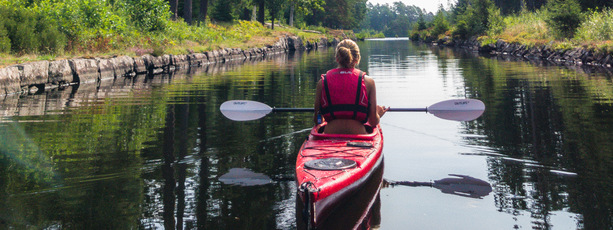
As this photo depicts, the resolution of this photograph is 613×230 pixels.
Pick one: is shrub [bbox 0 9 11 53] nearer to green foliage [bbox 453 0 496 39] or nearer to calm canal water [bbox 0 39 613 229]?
calm canal water [bbox 0 39 613 229]

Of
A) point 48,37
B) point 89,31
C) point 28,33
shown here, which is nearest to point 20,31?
point 28,33

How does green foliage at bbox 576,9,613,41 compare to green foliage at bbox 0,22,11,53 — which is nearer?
green foliage at bbox 0,22,11,53

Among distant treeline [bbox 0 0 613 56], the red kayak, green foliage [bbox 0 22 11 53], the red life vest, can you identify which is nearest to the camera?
the red kayak

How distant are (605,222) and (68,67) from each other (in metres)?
17.3

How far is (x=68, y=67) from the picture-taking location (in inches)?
728

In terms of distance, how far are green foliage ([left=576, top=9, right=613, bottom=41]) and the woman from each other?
20525 millimetres

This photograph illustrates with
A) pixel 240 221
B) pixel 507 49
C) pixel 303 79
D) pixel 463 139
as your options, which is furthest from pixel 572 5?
pixel 240 221

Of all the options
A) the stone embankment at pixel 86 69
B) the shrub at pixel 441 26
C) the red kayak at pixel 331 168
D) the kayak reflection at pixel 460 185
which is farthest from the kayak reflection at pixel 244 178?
the shrub at pixel 441 26

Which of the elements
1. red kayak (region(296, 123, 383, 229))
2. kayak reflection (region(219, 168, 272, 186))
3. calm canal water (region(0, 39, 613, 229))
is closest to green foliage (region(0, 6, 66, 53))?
calm canal water (region(0, 39, 613, 229))

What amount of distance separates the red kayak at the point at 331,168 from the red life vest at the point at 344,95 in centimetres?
26

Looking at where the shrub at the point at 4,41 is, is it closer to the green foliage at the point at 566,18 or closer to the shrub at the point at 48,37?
the shrub at the point at 48,37

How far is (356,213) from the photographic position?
5.23m

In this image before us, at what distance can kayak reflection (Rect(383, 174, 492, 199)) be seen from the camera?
5.88 m

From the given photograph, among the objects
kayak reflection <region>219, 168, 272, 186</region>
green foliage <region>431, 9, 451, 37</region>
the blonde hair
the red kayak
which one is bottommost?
kayak reflection <region>219, 168, 272, 186</region>
